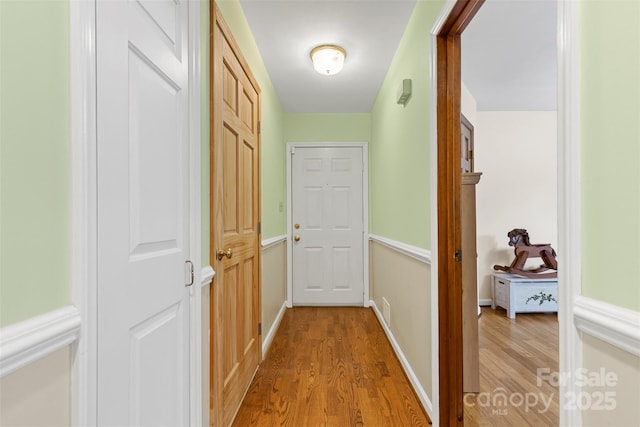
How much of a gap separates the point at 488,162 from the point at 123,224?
4.11 metres

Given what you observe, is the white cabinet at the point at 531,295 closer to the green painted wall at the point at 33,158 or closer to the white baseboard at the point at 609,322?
the white baseboard at the point at 609,322

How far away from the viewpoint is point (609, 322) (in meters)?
0.66

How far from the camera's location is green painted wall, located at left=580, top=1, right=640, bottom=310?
63 cm

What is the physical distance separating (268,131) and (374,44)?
119 cm

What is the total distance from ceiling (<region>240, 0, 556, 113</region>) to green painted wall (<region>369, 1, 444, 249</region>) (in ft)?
0.54

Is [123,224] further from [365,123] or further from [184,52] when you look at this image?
[365,123]

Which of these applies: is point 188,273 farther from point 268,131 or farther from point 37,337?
point 268,131

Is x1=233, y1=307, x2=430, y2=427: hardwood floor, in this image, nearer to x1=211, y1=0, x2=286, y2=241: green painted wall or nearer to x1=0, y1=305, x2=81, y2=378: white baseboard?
x1=211, y1=0, x2=286, y2=241: green painted wall

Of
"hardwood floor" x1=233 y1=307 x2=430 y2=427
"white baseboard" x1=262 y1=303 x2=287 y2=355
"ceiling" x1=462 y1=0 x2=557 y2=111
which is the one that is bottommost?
"hardwood floor" x1=233 y1=307 x2=430 y2=427

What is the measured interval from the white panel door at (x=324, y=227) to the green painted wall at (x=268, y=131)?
262 mm

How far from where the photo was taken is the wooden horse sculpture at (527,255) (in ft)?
11.9

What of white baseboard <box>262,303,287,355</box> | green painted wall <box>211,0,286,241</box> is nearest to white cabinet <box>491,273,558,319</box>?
white baseboard <box>262,303,287,355</box>

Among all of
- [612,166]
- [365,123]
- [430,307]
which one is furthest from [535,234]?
[612,166]

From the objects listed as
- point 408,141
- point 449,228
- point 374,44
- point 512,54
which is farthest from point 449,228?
point 512,54
